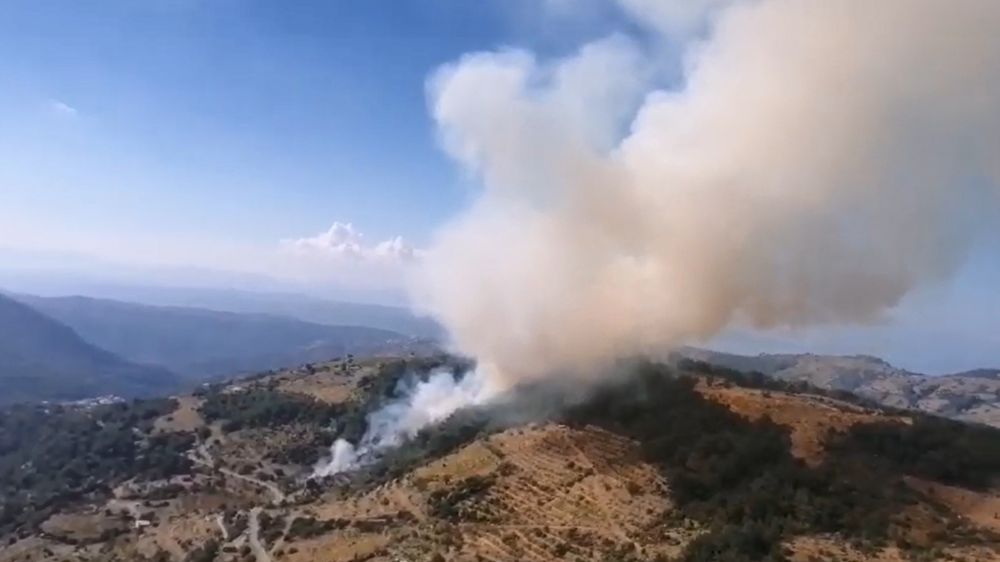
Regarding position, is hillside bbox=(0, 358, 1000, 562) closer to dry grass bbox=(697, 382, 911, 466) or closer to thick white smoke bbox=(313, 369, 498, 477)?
dry grass bbox=(697, 382, 911, 466)

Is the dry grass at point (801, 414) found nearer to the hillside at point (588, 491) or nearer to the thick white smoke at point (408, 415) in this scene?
the hillside at point (588, 491)

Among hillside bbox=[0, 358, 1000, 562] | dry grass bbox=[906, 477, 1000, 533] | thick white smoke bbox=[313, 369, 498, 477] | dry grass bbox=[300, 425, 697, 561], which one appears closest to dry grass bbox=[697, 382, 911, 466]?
Result: hillside bbox=[0, 358, 1000, 562]

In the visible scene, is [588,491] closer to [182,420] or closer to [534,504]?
[534,504]

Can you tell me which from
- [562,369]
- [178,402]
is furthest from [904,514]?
[178,402]

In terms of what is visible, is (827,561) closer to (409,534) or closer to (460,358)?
(409,534)

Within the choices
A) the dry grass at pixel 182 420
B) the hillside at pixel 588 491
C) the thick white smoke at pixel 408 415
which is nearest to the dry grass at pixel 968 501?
the hillside at pixel 588 491

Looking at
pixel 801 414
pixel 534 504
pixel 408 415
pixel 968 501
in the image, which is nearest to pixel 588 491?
pixel 534 504
